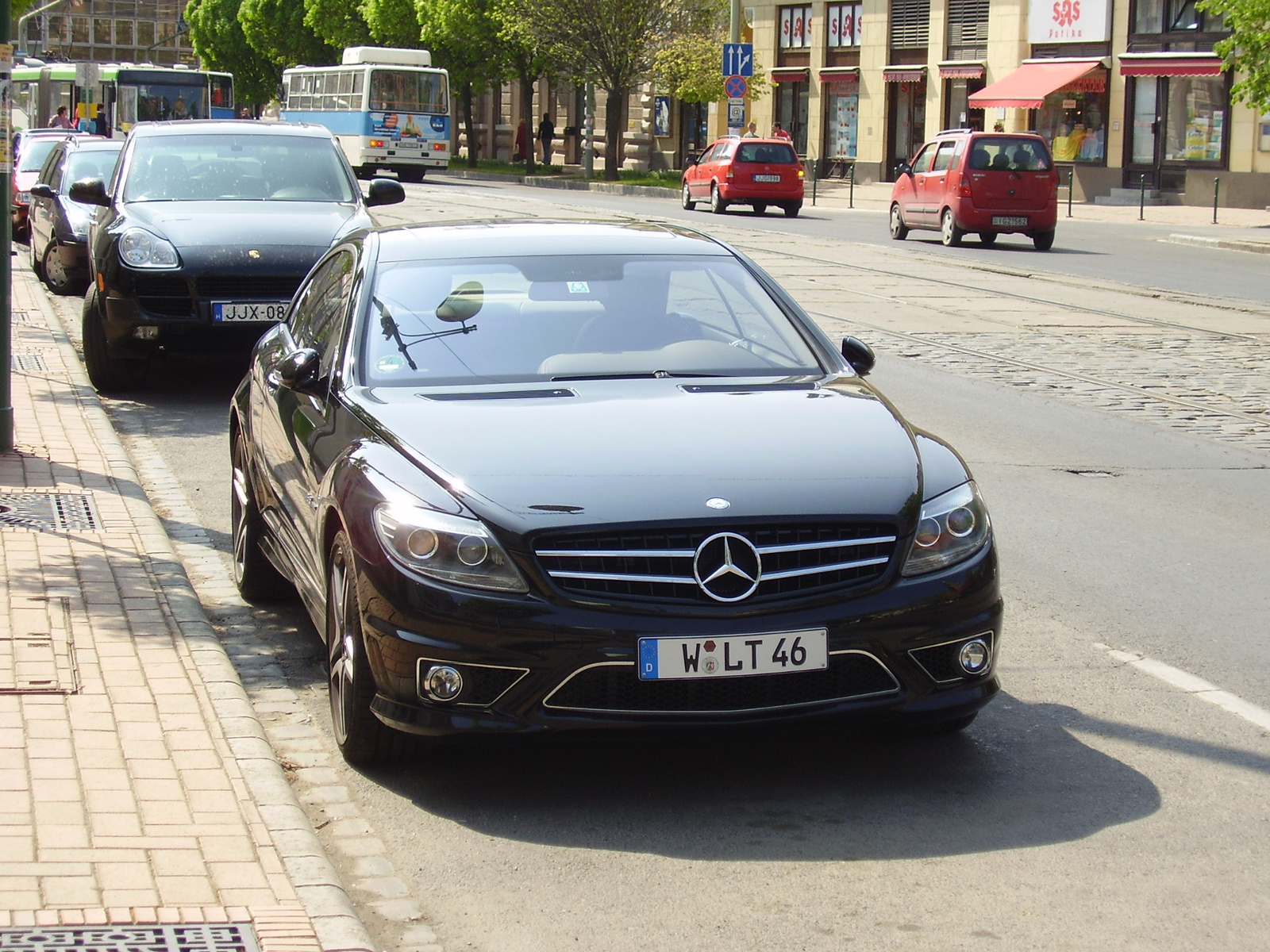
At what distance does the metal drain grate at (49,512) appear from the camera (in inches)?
298

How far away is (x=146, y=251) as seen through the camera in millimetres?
11430

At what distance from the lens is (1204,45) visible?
43.6 meters

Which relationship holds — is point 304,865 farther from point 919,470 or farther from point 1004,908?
point 919,470

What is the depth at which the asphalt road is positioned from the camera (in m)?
3.91

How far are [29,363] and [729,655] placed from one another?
9818 mm

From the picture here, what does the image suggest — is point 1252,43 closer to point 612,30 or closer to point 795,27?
point 612,30

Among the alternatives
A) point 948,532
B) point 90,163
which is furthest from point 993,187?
point 948,532

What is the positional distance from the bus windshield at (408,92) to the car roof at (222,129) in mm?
39093

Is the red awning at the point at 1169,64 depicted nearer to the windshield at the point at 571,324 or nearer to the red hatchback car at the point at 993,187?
the red hatchback car at the point at 993,187

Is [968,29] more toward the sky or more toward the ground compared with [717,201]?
more toward the sky

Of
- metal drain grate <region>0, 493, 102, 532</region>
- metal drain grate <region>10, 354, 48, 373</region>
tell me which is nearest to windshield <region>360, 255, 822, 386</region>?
metal drain grate <region>0, 493, 102, 532</region>

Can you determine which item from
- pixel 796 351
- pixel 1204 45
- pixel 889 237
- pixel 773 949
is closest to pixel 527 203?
pixel 889 237

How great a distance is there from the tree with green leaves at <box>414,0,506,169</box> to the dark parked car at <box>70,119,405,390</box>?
4729 cm

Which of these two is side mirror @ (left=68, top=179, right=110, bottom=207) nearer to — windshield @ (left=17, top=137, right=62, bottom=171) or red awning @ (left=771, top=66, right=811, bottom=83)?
windshield @ (left=17, top=137, right=62, bottom=171)
